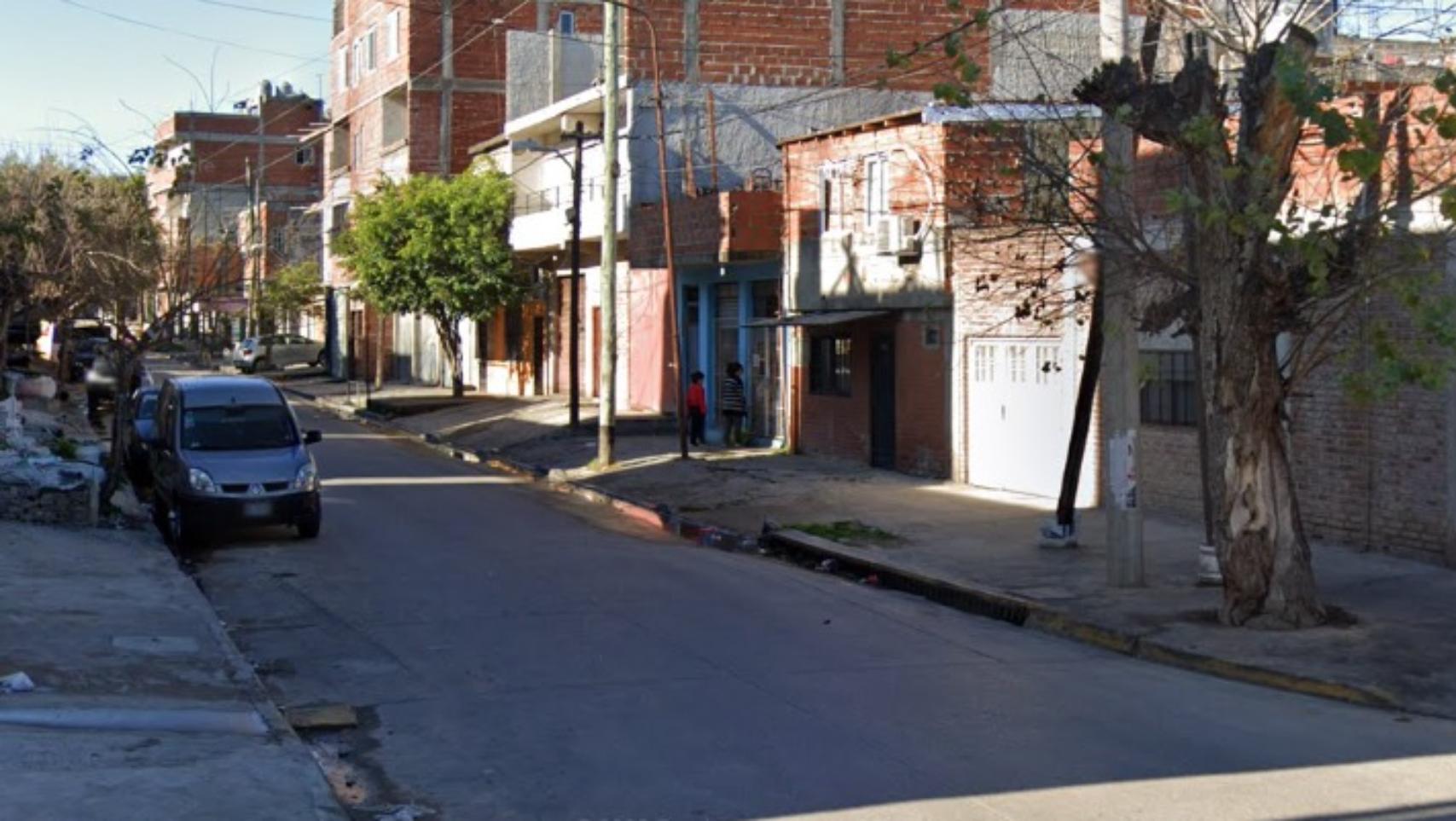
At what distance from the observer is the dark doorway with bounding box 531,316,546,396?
149 ft

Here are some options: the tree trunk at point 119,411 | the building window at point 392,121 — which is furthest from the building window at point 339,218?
the tree trunk at point 119,411

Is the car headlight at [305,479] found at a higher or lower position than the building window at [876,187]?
lower

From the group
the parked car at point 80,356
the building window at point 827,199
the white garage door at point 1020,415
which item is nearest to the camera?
the white garage door at point 1020,415

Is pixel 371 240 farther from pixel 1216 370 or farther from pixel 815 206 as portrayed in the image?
pixel 1216 370

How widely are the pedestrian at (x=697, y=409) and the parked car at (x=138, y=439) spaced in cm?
1014

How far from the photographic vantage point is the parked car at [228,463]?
1806 cm

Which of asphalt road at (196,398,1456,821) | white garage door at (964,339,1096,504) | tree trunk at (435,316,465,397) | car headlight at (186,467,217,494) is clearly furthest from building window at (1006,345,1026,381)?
tree trunk at (435,316,465,397)

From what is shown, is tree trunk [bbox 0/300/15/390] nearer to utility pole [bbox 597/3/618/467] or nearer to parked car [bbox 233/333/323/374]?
utility pole [bbox 597/3/618/467]

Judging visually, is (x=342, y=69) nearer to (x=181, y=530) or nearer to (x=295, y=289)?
(x=295, y=289)

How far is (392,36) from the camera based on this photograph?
54.7 meters

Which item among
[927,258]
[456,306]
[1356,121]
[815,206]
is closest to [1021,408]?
[927,258]

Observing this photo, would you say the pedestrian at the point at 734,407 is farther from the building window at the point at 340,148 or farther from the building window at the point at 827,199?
the building window at the point at 340,148

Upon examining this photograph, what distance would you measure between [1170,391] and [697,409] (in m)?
13.1

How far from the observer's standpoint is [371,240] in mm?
44938
